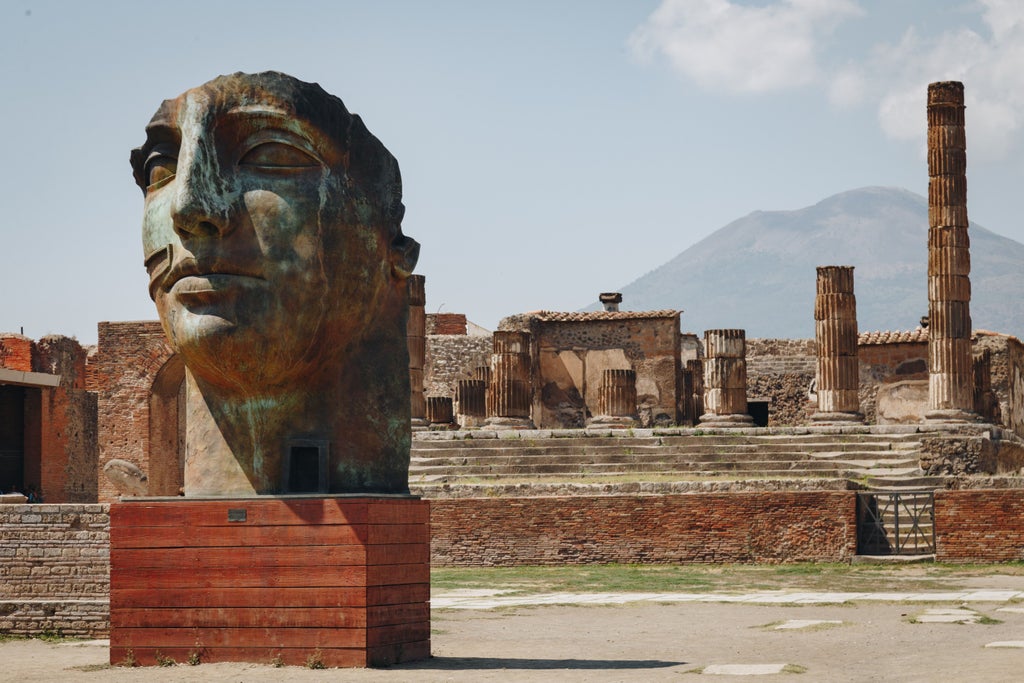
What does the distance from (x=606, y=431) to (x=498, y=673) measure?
49.6ft

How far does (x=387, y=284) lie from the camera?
9.59 metres

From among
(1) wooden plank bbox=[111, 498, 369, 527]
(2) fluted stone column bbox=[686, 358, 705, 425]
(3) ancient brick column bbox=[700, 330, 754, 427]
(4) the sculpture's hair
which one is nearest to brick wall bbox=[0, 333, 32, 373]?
(2) fluted stone column bbox=[686, 358, 705, 425]

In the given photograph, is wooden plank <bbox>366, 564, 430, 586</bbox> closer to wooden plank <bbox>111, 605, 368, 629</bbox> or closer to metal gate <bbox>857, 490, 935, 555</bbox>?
wooden plank <bbox>111, 605, 368, 629</bbox>

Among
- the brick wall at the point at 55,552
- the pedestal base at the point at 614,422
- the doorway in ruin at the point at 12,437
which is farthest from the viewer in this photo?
the doorway in ruin at the point at 12,437

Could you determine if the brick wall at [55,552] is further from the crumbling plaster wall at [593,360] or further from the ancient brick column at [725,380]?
the crumbling plaster wall at [593,360]

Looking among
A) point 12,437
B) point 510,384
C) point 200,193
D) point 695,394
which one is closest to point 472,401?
point 510,384

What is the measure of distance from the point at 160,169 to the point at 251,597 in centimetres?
270

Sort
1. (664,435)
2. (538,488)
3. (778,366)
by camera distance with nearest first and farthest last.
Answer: (538,488), (664,435), (778,366)

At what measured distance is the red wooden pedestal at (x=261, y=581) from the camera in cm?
874

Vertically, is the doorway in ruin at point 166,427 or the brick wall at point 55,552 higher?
the doorway in ruin at point 166,427

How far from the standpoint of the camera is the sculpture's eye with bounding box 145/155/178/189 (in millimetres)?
9406

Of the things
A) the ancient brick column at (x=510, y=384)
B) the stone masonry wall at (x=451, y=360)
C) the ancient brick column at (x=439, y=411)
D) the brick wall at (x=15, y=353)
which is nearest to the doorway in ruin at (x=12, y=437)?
the brick wall at (x=15, y=353)

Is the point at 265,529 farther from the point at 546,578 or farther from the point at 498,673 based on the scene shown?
the point at 546,578

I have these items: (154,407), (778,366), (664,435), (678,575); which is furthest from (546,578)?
(778,366)
